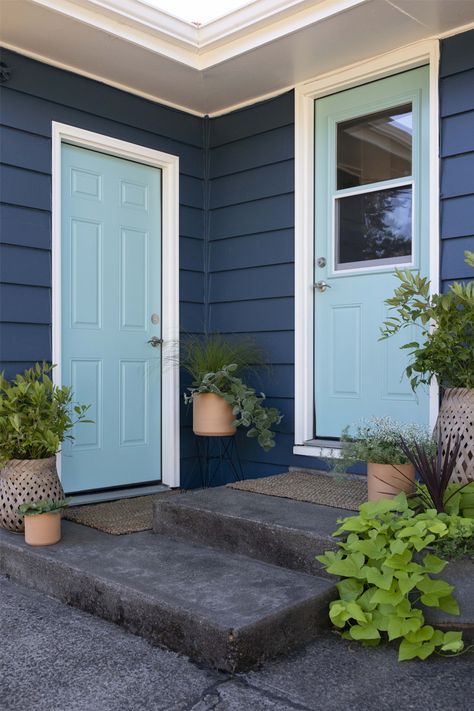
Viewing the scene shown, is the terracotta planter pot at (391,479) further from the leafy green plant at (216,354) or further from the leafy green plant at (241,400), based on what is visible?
the leafy green plant at (216,354)

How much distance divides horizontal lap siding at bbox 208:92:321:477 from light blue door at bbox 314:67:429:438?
178 mm

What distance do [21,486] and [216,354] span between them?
4.08 ft

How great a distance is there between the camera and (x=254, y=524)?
2.44 meters

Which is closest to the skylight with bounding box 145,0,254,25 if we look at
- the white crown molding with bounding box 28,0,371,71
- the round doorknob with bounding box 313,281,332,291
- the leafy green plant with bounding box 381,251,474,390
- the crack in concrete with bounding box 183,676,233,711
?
the white crown molding with bounding box 28,0,371,71

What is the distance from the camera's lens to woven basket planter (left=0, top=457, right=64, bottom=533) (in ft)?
8.87

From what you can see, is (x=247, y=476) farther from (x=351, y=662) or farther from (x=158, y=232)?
(x=351, y=662)

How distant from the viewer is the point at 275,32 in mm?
3088

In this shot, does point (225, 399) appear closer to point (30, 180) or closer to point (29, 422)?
point (29, 422)

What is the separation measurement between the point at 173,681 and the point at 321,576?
673mm

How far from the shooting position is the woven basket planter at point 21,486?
2703 mm

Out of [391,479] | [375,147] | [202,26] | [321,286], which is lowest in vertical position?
[391,479]

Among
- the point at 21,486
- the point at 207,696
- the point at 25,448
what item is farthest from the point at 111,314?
the point at 207,696

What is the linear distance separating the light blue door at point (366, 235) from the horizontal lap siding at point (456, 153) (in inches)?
4.9

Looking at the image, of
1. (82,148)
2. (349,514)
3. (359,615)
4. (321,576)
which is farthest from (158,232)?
(359,615)
